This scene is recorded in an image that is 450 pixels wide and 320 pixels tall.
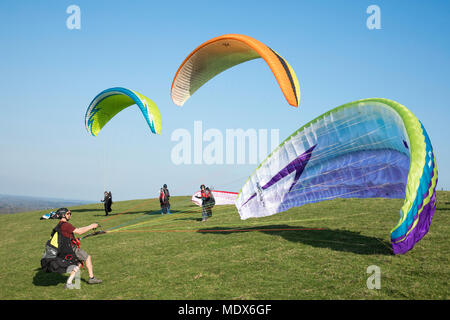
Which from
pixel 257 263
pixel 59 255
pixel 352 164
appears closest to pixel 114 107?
pixel 59 255

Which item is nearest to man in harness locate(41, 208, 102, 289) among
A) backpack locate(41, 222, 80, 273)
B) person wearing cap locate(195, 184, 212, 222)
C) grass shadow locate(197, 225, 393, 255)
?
backpack locate(41, 222, 80, 273)

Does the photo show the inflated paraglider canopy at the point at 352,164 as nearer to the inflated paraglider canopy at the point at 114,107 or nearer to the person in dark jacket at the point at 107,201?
the inflated paraglider canopy at the point at 114,107

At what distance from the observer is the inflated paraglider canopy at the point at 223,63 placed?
29.1 feet

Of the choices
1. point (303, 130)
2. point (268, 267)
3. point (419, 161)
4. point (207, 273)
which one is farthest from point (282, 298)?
point (303, 130)

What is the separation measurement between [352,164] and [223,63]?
21.4 ft

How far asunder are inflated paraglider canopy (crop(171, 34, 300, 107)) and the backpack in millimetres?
5807

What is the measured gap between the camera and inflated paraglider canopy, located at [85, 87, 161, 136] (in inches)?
663

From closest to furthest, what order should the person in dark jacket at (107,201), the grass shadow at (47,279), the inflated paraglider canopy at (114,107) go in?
the grass shadow at (47,279) → the inflated paraglider canopy at (114,107) → the person in dark jacket at (107,201)

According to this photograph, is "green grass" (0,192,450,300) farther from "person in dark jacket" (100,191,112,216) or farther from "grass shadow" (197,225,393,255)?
"person in dark jacket" (100,191,112,216)

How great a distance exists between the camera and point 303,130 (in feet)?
29.5

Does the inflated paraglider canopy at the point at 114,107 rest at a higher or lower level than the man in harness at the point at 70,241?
higher

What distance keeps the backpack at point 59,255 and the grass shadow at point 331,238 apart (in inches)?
209

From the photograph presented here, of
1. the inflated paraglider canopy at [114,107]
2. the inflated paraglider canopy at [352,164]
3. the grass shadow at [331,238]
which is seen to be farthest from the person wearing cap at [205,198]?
the inflated paraglider canopy at [352,164]
